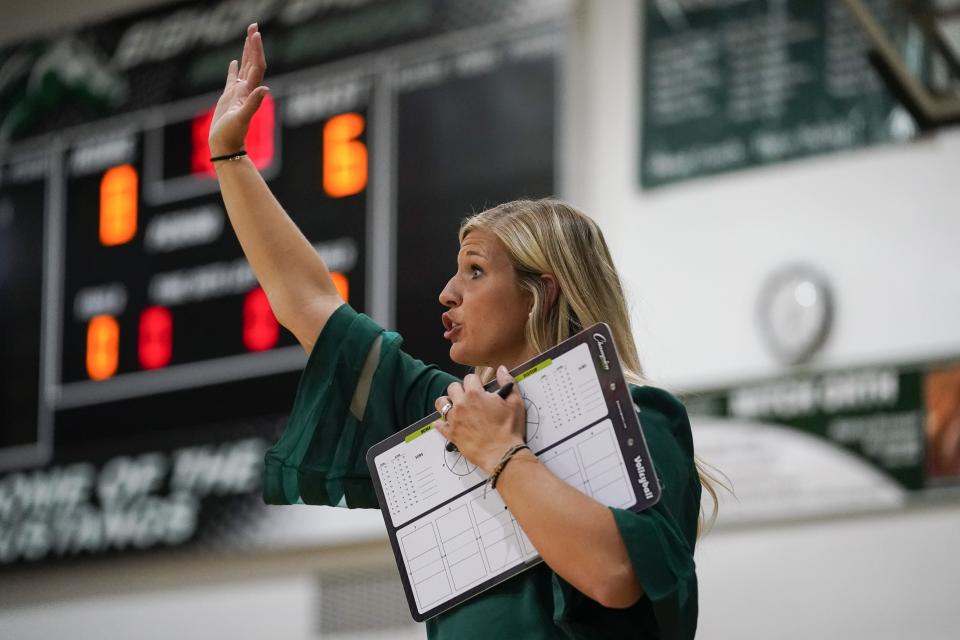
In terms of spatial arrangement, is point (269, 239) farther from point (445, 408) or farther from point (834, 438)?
point (834, 438)

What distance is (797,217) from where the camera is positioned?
3.91 m

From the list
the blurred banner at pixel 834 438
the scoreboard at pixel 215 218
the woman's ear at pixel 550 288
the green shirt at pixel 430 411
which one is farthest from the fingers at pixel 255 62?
the scoreboard at pixel 215 218

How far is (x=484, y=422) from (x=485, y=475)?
0.07 metres

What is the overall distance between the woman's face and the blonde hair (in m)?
0.01

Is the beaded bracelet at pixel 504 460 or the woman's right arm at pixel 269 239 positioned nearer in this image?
the beaded bracelet at pixel 504 460

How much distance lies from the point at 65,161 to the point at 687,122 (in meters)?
2.24

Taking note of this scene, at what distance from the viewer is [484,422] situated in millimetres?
1474

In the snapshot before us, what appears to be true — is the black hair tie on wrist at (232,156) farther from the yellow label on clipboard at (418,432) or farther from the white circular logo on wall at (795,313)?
the white circular logo on wall at (795,313)

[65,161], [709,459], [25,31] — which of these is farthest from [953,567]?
[25,31]

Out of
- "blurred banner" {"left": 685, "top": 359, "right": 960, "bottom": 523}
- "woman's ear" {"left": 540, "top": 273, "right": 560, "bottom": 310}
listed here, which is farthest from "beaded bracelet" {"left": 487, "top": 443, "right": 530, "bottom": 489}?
"blurred banner" {"left": 685, "top": 359, "right": 960, "bottom": 523}

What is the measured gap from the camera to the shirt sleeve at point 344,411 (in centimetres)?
165

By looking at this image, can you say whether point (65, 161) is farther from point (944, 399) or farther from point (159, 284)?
point (944, 399)

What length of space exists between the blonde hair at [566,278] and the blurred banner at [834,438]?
2004 millimetres

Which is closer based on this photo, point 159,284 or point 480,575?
point 480,575
